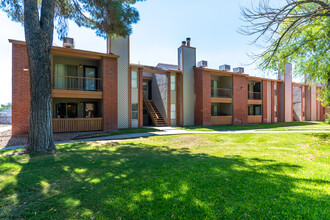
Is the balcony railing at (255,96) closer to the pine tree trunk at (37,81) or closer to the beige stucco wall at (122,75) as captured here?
the beige stucco wall at (122,75)

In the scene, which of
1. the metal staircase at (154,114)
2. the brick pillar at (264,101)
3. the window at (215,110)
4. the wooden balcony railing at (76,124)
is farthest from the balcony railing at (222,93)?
the wooden balcony railing at (76,124)

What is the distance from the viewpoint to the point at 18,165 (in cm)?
511

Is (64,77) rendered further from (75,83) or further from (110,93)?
(110,93)

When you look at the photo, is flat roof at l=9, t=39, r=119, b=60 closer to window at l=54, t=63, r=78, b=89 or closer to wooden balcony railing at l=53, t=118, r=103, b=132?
window at l=54, t=63, r=78, b=89

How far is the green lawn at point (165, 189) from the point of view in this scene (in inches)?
106

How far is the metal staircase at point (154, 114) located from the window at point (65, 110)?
7467 mm

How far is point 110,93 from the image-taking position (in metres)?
14.6

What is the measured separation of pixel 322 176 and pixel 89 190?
17.0 ft

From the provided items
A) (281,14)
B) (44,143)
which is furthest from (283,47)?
(44,143)

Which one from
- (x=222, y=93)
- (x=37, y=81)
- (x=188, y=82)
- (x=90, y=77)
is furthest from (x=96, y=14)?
(x=222, y=93)

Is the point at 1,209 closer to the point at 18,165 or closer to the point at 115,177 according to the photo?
the point at 115,177

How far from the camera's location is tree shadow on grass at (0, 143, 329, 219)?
269 cm

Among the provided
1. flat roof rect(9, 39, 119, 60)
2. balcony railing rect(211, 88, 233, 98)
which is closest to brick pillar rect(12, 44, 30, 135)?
flat roof rect(9, 39, 119, 60)

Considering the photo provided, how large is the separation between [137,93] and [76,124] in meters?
6.09
